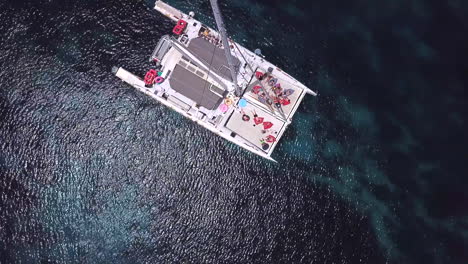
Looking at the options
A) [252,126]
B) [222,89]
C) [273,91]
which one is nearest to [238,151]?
[252,126]

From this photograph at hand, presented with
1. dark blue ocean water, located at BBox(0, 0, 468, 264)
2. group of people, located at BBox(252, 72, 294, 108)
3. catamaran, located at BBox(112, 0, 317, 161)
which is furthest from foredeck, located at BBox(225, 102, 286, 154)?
dark blue ocean water, located at BBox(0, 0, 468, 264)

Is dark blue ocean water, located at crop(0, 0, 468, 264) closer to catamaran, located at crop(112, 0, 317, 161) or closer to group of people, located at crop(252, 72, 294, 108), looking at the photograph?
catamaran, located at crop(112, 0, 317, 161)

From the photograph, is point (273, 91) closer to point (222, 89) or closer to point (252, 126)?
point (252, 126)

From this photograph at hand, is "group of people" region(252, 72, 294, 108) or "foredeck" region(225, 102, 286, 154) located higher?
"group of people" region(252, 72, 294, 108)

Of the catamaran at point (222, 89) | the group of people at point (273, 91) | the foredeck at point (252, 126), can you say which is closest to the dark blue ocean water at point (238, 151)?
the foredeck at point (252, 126)

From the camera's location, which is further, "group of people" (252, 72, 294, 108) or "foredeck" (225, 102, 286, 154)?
"group of people" (252, 72, 294, 108)

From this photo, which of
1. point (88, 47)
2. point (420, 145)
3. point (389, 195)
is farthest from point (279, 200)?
point (88, 47)

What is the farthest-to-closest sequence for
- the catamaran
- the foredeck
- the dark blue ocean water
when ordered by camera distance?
1. the dark blue ocean water
2. the foredeck
3. the catamaran
